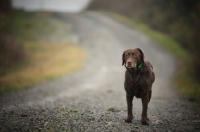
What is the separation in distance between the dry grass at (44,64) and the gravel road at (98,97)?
1.01m

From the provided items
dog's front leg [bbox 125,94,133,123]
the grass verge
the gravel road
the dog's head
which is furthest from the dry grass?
the dog's head

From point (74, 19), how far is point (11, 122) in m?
26.2

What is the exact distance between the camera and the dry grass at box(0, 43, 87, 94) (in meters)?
14.7

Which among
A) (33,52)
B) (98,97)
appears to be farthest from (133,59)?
(33,52)

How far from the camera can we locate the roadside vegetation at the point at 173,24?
15.7 meters

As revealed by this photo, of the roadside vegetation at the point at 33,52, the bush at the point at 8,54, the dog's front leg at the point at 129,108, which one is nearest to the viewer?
the dog's front leg at the point at 129,108

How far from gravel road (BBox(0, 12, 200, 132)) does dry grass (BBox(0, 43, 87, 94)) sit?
1009mm

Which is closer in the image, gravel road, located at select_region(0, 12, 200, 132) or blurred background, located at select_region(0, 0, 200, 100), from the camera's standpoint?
gravel road, located at select_region(0, 12, 200, 132)

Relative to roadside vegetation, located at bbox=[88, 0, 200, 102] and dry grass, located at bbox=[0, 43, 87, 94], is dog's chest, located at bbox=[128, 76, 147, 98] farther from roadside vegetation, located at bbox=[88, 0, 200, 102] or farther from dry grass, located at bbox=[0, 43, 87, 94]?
dry grass, located at bbox=[0, 43, 87, 94]

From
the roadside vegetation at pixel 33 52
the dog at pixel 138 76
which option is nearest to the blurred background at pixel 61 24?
the roadside vegetation at pixel 33 52

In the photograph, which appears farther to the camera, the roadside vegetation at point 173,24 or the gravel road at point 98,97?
the roadside vegetation at point 173,24

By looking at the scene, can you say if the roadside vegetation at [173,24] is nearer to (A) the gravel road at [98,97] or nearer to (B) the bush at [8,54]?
(A) the gravel road at [98,97]

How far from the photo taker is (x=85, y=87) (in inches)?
562

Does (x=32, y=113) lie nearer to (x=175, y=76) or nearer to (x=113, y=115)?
(x=113, y=115)
